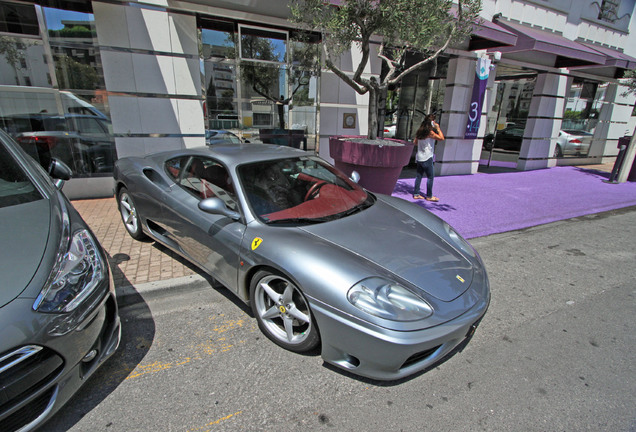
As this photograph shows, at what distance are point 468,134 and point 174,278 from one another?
334 inches

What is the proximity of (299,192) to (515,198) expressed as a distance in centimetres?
615

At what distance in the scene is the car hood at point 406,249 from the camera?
2.27 m

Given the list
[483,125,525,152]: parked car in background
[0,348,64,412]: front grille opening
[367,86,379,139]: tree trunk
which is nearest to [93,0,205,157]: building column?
[367,86,379,139]: tree trunk

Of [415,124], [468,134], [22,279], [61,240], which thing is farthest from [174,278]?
[415,124]

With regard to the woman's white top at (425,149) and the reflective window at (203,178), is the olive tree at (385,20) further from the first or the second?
the reflective window at (203,178)

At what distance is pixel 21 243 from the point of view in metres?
1.88

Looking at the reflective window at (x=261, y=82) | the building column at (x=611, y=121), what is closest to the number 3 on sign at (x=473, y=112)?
the reflective window at (x=261, y=82)

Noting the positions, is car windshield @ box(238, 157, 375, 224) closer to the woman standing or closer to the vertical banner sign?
the woman standing

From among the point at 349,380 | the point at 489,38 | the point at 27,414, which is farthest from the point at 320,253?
the point at 489,38

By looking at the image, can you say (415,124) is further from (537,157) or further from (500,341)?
(500,341)

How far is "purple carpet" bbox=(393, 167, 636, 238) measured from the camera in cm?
573

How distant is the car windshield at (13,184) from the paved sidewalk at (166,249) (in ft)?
3.69

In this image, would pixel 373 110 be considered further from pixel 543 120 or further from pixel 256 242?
pixel 543 120

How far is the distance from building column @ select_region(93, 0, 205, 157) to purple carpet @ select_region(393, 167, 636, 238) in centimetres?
444
